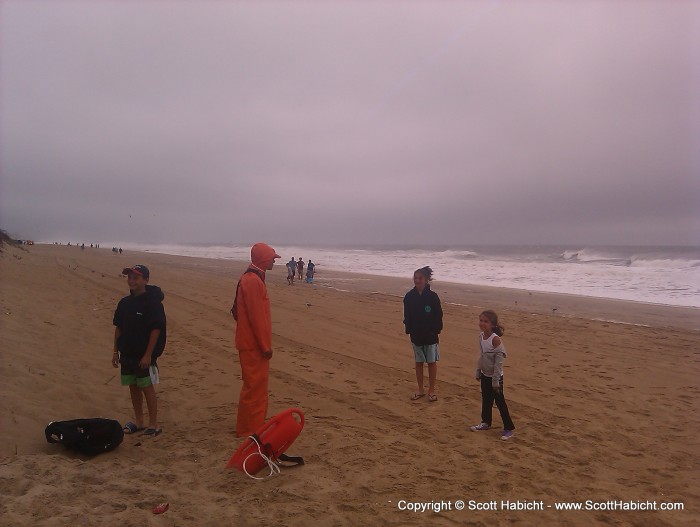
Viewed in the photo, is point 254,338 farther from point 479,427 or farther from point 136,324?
point 479,427

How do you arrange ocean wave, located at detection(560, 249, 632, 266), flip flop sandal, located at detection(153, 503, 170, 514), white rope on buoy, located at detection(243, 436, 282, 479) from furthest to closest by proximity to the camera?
ocean wave, located at detection(560, 249, 632, 266) → white rope on buoy, located at detection(243, 436, 282, 479) → flip flop sandal, located at detection(153, 503, 170, 514)

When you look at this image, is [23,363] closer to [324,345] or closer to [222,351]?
[222,351]

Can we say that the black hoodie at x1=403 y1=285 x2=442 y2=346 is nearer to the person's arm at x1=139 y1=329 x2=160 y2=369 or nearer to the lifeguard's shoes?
the lifeguard's shoes

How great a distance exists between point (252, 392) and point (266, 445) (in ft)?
2.45

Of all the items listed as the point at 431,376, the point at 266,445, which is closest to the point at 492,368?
the point at 431,376

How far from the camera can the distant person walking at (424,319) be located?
20.1 feet

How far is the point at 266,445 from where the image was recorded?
3887 millimetres

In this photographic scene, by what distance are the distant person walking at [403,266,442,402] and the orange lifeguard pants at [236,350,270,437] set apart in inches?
93.3

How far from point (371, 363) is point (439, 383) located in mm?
1502

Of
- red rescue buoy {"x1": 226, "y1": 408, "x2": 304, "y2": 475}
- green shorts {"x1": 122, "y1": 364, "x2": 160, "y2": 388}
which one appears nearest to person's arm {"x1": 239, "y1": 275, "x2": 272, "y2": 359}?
red rescue buoy {"x1": 226, "y1": 408, "x2": 304, "y2": 475}

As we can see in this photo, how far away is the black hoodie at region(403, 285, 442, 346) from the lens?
20.1 ft

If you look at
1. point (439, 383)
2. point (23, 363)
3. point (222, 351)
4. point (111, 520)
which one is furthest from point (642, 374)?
point (23, 363)

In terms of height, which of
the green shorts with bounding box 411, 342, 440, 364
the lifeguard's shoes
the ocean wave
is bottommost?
the lifeguard's shoes

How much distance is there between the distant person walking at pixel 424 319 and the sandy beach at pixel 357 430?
701 millimetres
